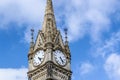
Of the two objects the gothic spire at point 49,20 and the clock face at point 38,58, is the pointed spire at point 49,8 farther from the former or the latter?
the clock face at point 38,58

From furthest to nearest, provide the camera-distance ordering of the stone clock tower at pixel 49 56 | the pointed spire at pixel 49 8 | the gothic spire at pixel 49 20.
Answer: the pointed spire at pixel 49 8, the gothic spire at pixel 49 20, the stone clock tower at pixel 49 56

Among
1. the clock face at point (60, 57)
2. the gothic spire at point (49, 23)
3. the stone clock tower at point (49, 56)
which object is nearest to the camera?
the stone clock tower at point (49, 56)

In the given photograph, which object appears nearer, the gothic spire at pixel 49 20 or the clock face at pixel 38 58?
the clock face at pixel 38 58

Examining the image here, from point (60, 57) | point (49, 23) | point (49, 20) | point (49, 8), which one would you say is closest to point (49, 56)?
point (60, 57)

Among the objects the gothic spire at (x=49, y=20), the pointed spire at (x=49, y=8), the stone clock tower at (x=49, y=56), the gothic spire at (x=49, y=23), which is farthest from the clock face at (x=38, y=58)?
the pointed spire at (x=49, y=8)

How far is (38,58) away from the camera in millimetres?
84500

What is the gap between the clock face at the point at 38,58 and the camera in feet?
276

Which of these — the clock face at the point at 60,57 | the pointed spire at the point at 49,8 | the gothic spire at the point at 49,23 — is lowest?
the clock face at the point at 60,57

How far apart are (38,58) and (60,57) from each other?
10.5ft

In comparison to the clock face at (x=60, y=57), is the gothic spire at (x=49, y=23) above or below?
above

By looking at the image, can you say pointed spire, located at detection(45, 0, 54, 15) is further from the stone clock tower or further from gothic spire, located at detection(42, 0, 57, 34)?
the stone clock tower

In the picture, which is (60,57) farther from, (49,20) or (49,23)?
(49,20)

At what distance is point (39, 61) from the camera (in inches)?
3314

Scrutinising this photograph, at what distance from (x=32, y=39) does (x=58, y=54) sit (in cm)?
552
